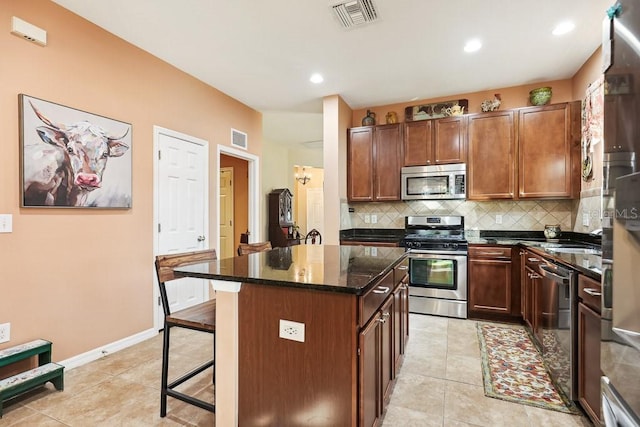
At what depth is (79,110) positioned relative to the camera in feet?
8.34

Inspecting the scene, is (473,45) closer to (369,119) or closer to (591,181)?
(369,119)

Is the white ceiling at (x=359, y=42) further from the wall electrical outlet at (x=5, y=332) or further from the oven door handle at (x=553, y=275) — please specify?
the wall electrical outlet at (x=5, y=332)

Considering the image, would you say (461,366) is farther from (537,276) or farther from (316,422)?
(316,422)

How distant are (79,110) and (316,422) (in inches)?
113

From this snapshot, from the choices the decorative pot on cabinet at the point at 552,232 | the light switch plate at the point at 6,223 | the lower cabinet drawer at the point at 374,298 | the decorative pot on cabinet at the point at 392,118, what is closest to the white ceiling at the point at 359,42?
the decorative pot on cabinet at the point at 392,118

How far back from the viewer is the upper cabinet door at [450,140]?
4.00 metres

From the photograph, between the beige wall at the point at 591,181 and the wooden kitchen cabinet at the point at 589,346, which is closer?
the wooden kitchen cabinet at the point at 589,346

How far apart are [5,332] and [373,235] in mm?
3915

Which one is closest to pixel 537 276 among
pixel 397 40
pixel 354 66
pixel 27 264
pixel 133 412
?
pixel 397 40

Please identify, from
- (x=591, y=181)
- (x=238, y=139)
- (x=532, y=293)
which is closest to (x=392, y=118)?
(x=238, y=139)

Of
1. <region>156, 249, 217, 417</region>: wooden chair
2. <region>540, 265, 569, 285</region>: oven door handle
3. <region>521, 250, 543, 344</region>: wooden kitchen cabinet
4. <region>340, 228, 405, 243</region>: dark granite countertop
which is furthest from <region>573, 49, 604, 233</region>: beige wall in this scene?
<region>156, 249, 217, 417</region>: wooden chair

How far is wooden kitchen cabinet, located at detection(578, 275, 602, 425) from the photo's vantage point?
1604 mm

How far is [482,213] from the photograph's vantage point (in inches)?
165

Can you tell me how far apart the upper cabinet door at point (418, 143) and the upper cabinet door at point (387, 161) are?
0.09m
